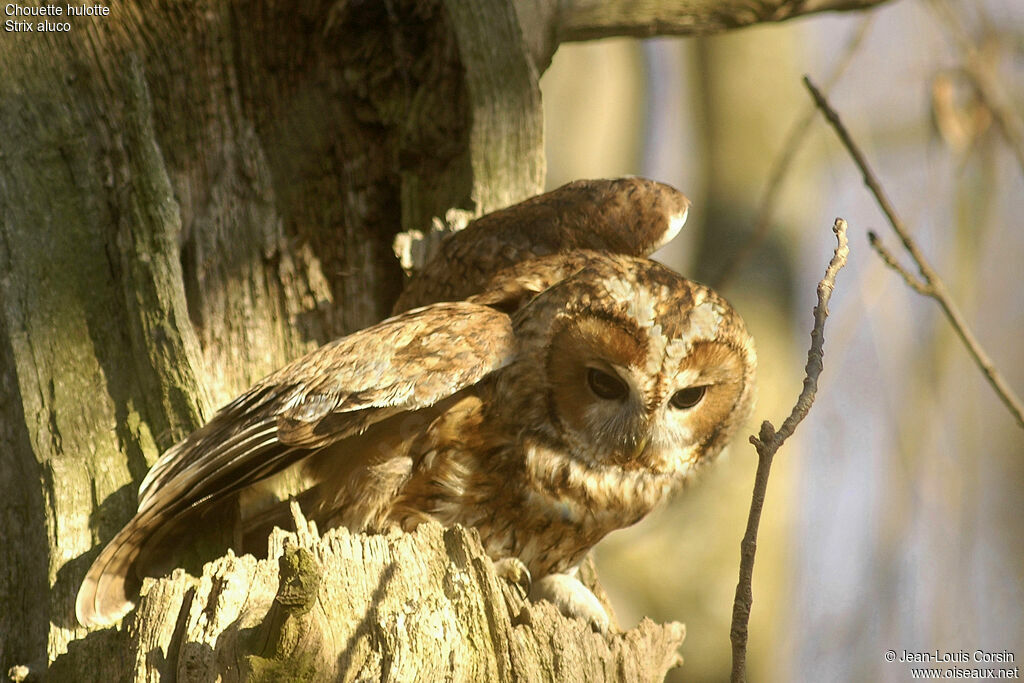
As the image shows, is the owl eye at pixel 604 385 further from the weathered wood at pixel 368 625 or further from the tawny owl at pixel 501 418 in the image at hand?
the weathered wood at pixel 368 625

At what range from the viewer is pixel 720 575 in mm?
5188

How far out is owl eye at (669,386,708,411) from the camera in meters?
2.40

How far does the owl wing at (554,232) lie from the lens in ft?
8.38

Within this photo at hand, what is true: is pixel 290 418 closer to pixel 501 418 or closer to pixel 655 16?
pixel 501 418

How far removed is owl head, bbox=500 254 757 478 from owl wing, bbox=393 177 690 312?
0.71 feet

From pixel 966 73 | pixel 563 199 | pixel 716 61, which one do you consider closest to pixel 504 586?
pixel 563 199

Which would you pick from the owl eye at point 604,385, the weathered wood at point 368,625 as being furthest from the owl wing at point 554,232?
the weathered wood at point 368,625

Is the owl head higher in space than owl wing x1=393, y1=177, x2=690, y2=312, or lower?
lower

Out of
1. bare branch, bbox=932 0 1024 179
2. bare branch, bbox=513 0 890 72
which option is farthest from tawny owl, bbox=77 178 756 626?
bare branch, bbox=932 0 1024 179

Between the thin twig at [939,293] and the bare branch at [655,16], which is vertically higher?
the bare branch at [655,16]

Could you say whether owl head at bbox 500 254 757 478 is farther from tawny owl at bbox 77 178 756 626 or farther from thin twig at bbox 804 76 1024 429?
thin twig at bbox 804 76 1024 429

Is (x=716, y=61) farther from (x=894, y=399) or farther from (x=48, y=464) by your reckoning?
(x=48, y=464)

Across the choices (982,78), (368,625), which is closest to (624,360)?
(368,625)

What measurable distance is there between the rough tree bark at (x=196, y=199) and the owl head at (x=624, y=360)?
0.56 metres
